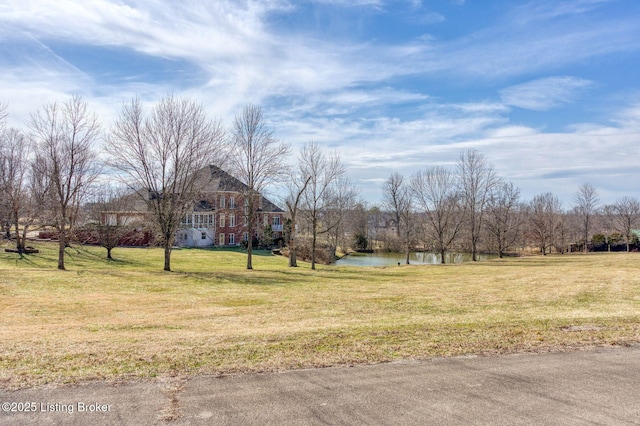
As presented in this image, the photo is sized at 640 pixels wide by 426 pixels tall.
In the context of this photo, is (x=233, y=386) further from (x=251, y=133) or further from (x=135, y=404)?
(x=251, y=133)

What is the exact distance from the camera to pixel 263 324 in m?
9.18

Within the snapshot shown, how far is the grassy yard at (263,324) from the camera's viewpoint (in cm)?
575

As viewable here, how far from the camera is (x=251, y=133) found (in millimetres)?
26688

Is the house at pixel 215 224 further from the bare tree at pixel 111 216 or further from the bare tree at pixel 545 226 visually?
the bare tree at pixel 545 226

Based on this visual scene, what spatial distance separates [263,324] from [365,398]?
5013mm

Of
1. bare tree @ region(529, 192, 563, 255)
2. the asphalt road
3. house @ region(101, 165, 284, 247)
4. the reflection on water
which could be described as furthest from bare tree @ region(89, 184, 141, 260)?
bare tree @ region(529, 192, 563, 255)

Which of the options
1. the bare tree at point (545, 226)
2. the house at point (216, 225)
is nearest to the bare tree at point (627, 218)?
the bare tree at point (545, 226)

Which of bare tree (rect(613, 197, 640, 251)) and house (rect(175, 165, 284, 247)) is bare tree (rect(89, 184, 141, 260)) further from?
bare tree (rect(613, 197, 640, 251))

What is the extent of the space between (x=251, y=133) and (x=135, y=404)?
77.6 feet

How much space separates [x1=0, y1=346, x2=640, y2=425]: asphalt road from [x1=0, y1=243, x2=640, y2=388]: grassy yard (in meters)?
0.48

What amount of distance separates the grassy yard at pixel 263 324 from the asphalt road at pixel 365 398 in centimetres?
48

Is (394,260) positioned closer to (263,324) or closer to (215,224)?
(215,224)

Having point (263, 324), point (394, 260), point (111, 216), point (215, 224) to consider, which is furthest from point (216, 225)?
point (263, 324)

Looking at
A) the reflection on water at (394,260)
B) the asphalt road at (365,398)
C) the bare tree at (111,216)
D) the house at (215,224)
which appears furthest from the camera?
the house at (215,224)
